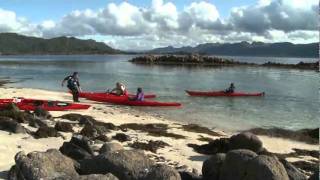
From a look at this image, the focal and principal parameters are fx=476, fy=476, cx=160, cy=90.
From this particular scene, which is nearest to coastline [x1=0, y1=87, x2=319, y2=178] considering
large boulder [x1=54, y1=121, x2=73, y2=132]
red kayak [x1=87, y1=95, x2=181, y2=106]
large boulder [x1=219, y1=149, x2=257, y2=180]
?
large boulder [x1=54, y1=121, x2=73, y2=132]

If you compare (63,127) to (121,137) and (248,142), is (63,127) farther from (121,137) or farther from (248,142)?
(248,142)

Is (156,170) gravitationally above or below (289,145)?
above

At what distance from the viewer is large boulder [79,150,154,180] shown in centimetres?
1061

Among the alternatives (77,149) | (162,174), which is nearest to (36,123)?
(77,149)

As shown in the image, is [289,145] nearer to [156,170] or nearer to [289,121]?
[289,121]

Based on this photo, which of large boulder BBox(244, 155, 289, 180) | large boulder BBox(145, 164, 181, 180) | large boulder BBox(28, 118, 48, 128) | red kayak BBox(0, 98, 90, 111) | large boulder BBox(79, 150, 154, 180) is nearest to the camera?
large boulder BBox(145, 164, 181, 180)

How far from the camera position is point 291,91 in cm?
4972

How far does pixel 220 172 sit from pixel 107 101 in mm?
20993

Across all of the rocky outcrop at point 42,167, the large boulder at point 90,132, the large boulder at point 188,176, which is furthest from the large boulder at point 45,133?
the large boulder at point 188,176

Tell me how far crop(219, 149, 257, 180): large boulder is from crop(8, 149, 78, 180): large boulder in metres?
3.45

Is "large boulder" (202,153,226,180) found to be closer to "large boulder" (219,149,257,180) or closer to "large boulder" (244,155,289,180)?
"large boulder" (219,149,257,180)

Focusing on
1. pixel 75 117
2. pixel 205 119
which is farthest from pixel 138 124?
pixel 205 119

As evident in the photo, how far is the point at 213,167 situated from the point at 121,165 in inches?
98.5

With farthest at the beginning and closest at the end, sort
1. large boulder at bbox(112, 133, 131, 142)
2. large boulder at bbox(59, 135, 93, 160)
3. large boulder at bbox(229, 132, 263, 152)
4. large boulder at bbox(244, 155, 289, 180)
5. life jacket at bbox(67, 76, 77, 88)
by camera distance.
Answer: life jacket at bbox(67, 76, 77, 88) < large boulder at bbox(112, 133, 131, 142) < large boulder at bbox(229, 132, 263, 152) < large boulder at bbox(59, 135, 93, 160) < large boulder at bbox(244, 155, 289, 180)
